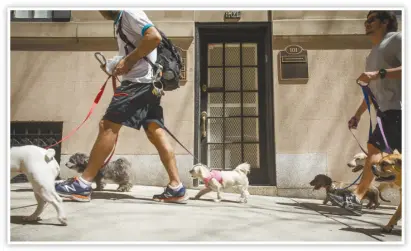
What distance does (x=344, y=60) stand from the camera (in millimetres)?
2746

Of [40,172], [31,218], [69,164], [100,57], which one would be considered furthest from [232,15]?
[31,218]

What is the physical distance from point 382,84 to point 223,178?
129cm

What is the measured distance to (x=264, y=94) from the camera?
277 centimetres

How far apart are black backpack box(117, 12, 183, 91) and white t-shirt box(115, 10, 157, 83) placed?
26 millimetres

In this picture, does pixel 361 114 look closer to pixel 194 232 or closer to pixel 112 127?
pixel 194 232

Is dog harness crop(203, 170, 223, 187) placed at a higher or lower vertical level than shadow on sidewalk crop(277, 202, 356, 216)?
higher

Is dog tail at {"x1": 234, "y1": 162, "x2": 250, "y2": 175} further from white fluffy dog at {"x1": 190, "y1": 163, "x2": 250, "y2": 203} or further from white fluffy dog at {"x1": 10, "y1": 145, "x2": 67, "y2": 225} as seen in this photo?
white fluffy dog at {"x1": 10, "y1": 145, "x2": 67, "y2": 225}

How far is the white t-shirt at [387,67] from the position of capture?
2.30m

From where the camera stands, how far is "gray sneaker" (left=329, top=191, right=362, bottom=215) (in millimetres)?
2475

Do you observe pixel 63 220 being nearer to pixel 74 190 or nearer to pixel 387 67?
pixel 74 190

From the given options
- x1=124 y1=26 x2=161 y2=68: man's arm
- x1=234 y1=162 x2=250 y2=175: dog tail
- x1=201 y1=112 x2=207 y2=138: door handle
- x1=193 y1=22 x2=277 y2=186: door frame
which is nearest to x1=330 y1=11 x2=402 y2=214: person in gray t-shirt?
x1=193 y1=22 x2=277 y2=186: door frame

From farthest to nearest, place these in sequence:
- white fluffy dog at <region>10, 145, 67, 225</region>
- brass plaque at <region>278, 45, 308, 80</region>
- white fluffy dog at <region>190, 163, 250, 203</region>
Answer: brass plaque at <region>278, 45, 308, 80</region> → white fluffy dog at <region>190, 163, 250, 203</region> → white fluffy dog at <region>10, 145, 67, 225</region>

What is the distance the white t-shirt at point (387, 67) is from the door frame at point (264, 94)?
29.9 inches
